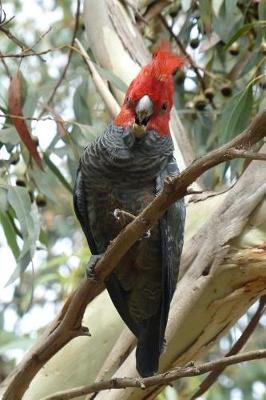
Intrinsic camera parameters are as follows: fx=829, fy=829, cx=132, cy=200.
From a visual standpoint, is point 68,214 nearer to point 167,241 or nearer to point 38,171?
point 38,171

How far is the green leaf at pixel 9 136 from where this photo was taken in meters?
2.65

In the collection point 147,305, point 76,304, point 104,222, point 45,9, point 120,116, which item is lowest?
point 76,304

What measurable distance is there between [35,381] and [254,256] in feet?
2.52

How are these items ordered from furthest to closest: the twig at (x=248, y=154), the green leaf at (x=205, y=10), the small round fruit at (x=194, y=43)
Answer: the small round fruit at (x=194, y=43), the green leaf at (x=205, y=10), the twig at (x=248, y=154)

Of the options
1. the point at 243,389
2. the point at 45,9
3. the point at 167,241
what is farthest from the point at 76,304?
the point at 45,9

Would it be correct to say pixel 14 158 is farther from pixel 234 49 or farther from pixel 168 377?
pixel 168 377

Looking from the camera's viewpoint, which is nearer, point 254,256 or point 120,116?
point 254,256

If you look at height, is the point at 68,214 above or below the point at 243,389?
above

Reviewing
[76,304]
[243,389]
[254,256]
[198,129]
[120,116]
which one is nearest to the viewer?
[76,304]

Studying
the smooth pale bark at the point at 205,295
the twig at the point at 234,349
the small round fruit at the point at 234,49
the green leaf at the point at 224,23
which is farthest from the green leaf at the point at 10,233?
the small round fruit at the point at 234,49

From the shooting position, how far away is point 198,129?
11.4ft

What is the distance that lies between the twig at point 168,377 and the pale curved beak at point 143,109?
85 centimetres

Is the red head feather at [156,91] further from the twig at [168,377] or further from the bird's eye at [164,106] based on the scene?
the twig at [168,377]

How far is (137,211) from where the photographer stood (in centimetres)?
241
